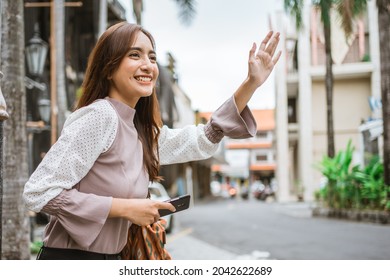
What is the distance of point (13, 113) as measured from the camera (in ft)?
10.4

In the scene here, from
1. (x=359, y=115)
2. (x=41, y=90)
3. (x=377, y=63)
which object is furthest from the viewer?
(x=359, y=115)

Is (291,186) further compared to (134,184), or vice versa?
(291,186)

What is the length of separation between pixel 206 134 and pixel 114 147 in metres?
0.29

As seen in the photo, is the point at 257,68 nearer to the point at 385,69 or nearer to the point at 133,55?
the point at 133,55

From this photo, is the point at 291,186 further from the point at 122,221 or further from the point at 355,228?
the point at 122,221

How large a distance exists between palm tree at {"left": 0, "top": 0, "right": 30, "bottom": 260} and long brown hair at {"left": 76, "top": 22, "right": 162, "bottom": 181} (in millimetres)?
1897

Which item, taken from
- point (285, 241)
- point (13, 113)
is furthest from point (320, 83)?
point (13, 113)

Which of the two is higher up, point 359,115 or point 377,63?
point 377,63

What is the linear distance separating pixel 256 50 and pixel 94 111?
1.53 ft

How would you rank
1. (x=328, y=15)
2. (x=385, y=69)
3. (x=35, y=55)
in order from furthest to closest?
1. (x=385, y=69)
2. (x=35, y=55)
3. (x=328, y=15)

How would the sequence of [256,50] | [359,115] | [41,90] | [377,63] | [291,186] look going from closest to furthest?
1. [256,50]
2. [41,90]
3. [377,63]
4. [359,115]
5. [291,186]

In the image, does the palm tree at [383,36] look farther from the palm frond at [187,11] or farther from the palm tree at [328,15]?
the palm frond at [187,11]
